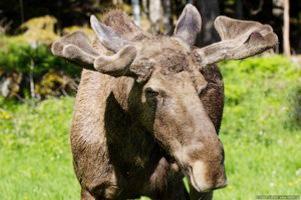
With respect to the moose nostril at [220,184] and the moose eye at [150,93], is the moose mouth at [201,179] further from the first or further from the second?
the moose eye at [150,93]

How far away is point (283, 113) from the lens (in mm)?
12102

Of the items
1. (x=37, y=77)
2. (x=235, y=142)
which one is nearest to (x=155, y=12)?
(x=37, y=77)

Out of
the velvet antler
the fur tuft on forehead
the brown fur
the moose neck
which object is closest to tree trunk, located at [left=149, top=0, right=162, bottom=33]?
the fur tuft on forehead

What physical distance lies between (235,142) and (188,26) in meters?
5.16

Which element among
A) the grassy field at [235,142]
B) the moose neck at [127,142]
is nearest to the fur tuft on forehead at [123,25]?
the moose neck at [127,142]

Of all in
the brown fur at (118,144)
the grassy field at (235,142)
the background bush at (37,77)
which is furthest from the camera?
the background bush at (37,77)

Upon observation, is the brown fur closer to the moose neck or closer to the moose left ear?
the moose neck

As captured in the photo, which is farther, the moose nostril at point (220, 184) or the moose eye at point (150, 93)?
the moose eye at point (150, 93)

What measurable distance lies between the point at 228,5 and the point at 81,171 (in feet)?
79.6

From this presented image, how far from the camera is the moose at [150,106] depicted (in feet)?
16.0

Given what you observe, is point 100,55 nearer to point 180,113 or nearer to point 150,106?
point 150,106

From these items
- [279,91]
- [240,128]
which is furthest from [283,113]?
[279,91]

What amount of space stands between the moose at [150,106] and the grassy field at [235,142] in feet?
6.61

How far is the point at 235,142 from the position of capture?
35.4 feet
